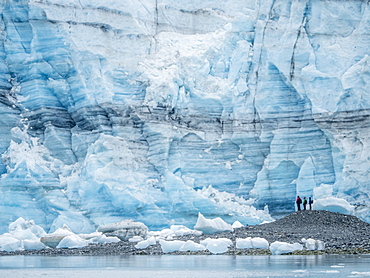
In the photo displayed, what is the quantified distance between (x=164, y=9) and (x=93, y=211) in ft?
30.7

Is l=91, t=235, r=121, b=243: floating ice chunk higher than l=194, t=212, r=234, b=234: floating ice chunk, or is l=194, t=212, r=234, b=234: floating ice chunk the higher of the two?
l=194, t=212, r=234, b=234: floating ice chunk

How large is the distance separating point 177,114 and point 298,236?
28.6 ft

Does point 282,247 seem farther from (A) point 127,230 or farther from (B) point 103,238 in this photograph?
(B) point 103,238

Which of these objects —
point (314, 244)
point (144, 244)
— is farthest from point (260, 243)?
point (144, 244)

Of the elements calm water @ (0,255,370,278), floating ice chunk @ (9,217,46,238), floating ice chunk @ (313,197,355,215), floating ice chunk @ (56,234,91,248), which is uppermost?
floating ice chunk @ (313,197,355,215)

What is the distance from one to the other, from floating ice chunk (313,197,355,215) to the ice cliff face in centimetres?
141

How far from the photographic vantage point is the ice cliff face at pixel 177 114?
1075 inches

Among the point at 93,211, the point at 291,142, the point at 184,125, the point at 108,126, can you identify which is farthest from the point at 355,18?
the point at 93,211

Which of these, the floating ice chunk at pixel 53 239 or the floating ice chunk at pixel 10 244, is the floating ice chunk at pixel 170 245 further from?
the floating ice chunk at pixel 10 244

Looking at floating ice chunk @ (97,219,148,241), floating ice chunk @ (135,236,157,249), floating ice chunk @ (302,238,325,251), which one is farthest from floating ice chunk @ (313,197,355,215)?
floating ice chunk @ (135,236,157,249)

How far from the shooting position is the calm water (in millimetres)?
14992

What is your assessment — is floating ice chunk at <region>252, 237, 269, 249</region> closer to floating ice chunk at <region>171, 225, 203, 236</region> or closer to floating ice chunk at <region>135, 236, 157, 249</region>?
floating ice chunk at <region>135, 236, 157, 249</region>

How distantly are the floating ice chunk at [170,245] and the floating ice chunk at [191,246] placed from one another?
120 mm

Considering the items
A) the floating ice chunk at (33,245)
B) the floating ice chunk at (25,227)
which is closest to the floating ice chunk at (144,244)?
the floating ice chunk at (33,245)
